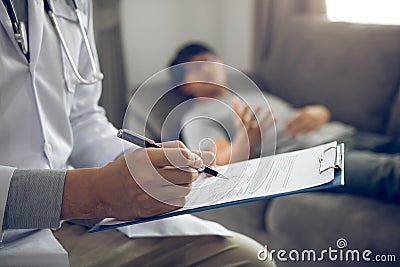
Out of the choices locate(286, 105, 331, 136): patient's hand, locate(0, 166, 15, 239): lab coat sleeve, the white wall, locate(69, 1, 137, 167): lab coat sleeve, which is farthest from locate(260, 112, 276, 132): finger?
the white wall

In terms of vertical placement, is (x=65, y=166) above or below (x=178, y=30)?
above

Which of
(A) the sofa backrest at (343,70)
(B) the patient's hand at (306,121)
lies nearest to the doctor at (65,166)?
(B) the patient's hand at (306,121)

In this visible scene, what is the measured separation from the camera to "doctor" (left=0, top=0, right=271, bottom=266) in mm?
802

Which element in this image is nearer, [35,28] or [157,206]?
[157,206]

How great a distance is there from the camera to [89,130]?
1107 mm

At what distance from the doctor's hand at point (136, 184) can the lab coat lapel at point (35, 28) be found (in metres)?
0.21

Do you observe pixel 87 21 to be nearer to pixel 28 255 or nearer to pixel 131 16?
pixel 28 255

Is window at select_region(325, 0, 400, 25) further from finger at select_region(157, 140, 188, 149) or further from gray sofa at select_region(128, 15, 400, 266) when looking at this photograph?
finger at select_region(157, 140, 188, 149)

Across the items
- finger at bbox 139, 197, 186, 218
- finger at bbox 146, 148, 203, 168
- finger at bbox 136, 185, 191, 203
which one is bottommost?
finger at bbox 139, 197, 186, 218

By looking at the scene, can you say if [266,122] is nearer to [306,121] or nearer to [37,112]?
[306,121]

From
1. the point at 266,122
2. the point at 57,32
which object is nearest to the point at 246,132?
the point at 266,122

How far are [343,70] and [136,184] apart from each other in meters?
1.33

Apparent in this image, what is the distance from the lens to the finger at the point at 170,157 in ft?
2.58

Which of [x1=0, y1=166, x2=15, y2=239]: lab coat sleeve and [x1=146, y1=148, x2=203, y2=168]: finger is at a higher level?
[x1=146, y1=148, x2=203, y2=168]: finger
